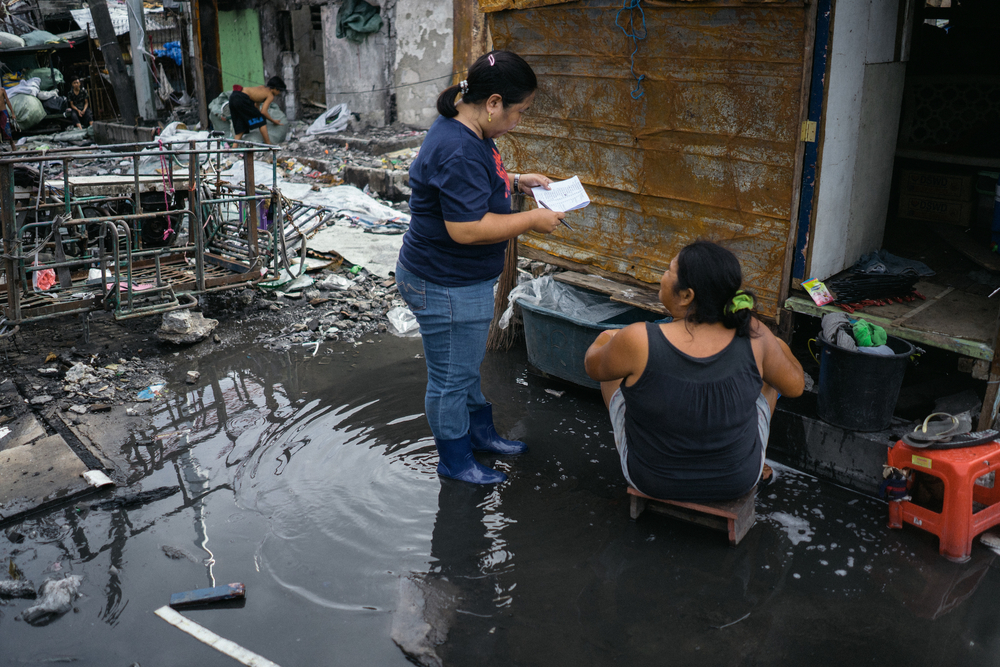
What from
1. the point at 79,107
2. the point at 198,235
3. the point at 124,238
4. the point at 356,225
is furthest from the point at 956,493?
the point at 79,107

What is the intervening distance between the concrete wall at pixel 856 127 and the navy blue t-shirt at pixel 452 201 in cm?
174

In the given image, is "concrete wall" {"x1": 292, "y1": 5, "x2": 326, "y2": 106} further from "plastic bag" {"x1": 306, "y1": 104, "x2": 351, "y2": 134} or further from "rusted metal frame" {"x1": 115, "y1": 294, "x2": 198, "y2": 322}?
"rusted metal frame" {"x1": 115, "y1": 294, "x2": 198, "y2": 322}

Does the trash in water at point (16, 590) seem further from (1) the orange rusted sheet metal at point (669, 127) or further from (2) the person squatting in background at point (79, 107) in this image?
(2) the person squatting in background at point (79, 107)

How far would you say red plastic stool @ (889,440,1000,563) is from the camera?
9.95ft

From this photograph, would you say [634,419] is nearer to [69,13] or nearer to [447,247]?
[447,247]

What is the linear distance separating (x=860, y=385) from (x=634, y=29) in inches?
A: 92.9

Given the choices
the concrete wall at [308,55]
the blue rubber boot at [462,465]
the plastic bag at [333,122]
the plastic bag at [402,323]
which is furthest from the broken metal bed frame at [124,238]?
the concrete wall at [308,55]

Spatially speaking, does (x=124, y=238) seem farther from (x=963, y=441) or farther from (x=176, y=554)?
(x=963, y=441)

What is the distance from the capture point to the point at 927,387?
4.18 metres

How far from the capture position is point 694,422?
293cm

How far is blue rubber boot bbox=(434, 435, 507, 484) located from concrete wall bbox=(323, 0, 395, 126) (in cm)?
1215

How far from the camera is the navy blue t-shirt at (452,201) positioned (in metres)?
3.11

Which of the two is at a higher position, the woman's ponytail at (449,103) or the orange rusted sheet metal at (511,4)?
the orange rusted sheet metal at (511,4)

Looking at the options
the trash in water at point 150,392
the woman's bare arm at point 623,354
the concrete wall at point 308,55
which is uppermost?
the concrete wall at point 308,55
